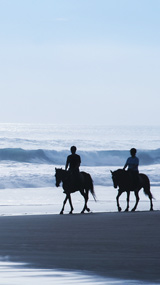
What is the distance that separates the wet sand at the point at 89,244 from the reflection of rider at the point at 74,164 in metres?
2.60

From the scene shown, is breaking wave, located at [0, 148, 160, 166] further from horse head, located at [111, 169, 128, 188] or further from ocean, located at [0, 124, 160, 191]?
horse head, located at [111, 169, 128, 188]

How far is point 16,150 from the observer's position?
7025 cm

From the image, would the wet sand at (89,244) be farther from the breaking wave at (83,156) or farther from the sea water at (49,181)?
the breaking wave at (83,156)

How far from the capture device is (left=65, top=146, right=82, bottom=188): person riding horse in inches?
740

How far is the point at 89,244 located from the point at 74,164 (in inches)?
338

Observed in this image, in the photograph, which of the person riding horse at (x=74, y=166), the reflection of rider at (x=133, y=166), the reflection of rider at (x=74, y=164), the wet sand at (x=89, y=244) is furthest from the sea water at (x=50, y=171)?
the wet sand at (x=89, y=244)

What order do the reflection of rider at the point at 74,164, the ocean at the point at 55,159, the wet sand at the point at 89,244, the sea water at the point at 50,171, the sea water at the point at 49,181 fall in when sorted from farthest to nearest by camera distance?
the ocean at the point at 55,159 < the sea water at the point at 50,171 < the reflection of rider at the point at 74,164 < the wet sand at the point at 89,244 < the sea water at the point at 49,181

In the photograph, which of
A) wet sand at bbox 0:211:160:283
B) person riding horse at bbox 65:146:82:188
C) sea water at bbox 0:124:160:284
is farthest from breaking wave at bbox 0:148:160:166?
wet sand at bbox 0:211:160:283

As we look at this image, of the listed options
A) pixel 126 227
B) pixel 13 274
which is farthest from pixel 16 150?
pixel 13 274

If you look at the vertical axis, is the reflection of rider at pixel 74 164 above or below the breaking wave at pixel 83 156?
below

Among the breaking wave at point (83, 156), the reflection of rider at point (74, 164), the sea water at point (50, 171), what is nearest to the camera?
the reflection of rider at point (74, 164)

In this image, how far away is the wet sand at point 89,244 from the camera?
7848 millimetres

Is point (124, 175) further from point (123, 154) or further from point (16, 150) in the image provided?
point (123, 154)

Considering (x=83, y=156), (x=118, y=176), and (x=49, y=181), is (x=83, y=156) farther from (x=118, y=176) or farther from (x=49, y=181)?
(x=118, y=176)
